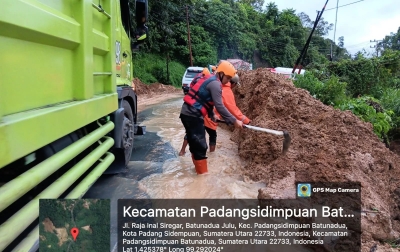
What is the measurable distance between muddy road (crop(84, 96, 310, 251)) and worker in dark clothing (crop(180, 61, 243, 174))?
385 mm

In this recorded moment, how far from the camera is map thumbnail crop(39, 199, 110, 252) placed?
5.83 ft

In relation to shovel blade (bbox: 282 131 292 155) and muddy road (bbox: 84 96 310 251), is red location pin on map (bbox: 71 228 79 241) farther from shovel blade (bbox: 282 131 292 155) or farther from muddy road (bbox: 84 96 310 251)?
shovel blade (bbox: 282 131 292 155)

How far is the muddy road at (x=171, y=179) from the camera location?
3677 millimetres

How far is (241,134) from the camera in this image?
19.1 ft

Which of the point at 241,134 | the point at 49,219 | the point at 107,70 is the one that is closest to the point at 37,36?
the point at 49,219

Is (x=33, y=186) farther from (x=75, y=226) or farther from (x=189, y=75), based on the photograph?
(x=189, y=75)

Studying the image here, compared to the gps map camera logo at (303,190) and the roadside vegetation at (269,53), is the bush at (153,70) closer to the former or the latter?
the roadside vegetation at (269,53)

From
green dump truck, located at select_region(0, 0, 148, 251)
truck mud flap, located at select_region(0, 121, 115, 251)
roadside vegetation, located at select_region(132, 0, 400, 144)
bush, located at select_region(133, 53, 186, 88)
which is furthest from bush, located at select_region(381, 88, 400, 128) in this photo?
bush, located at select_region(133, 53, 186, 88)

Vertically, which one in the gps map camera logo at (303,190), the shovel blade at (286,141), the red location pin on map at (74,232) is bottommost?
the gps map camera logo at (303,190)

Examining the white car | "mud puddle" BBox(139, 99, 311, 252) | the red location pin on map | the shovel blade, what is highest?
the white car

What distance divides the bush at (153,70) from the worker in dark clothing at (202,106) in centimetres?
1713

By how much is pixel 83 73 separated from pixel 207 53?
27.7m

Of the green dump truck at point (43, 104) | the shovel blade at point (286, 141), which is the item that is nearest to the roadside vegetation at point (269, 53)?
the shovel blade at point (286, 141)

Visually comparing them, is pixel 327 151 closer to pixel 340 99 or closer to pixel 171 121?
pixel 340 99
